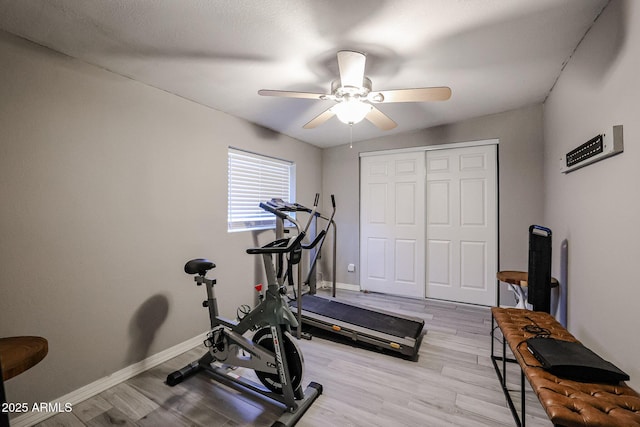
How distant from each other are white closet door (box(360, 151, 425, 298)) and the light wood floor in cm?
154

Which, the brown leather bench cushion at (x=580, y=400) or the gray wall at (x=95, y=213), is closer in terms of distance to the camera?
the brown leather bench cushion at (x=580, y=400)

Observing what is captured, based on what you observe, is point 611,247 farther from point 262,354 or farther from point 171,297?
point 171,297

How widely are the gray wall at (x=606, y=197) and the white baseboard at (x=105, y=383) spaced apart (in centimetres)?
308

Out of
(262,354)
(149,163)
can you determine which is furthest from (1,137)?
(262,354)

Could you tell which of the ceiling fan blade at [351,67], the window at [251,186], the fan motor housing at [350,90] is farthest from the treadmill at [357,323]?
the ceiling fan blade at [351,67]

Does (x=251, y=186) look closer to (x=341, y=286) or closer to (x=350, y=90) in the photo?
(x=350, y=90)

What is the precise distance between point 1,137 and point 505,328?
3298 millimetres

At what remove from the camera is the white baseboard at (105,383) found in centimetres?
169

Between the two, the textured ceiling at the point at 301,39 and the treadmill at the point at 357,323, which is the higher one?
the textured ceiling at the point at 301,39

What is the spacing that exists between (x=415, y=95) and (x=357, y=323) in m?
2.16

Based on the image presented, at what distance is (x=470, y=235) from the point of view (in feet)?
12.4

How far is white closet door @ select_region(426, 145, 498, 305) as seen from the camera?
3.66m

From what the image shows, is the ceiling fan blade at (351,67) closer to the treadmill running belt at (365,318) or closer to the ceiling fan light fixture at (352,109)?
the ceiling fan light fixture at (352,109)

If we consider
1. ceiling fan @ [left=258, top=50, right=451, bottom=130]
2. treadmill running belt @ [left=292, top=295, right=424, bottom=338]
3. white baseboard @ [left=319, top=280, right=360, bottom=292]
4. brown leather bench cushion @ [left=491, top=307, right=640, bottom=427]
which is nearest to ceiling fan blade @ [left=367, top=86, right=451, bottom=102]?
ceiling fan @ [left=258, top=50, right=451, bottom=130]
